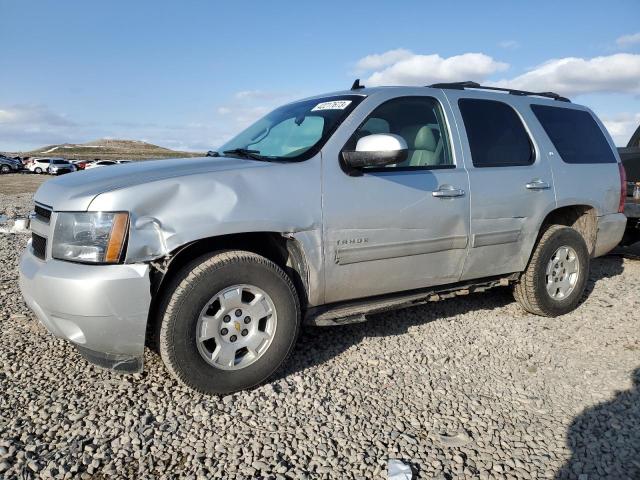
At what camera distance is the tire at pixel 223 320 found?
2.81 metres

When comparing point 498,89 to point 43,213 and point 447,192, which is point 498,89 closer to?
point 447,192

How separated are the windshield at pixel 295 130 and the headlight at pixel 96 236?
1.14 meters

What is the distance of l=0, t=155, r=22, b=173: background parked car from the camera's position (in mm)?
40625

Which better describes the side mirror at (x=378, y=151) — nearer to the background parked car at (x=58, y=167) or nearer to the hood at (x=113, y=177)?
the hood at (x=113, y=177)

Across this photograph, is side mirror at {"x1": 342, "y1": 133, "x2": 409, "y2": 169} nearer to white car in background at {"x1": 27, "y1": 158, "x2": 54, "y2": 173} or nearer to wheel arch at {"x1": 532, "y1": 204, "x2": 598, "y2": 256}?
wheel arch at {"x1": 532, "y1": 204, "x2": 598, "y2": 256}

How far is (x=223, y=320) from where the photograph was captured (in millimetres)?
2963

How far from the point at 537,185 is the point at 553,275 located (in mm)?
907

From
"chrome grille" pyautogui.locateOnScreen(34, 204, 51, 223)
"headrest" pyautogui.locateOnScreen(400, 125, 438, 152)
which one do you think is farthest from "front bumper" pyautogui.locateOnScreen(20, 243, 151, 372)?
"headrest" pyautogui.locateOnScreen(400, 125, 438, 152)

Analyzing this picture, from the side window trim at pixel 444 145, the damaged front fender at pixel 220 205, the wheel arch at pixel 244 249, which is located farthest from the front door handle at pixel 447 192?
the wheel arch at pixel 244 249

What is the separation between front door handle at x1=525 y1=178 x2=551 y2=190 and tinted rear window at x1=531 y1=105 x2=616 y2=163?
1.47ft

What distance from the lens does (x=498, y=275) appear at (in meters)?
4.33

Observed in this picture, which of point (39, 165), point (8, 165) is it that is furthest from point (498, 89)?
point (39, 165)

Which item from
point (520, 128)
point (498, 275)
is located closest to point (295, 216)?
point (498, 275)

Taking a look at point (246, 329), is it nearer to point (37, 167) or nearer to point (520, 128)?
point (520, 128)
